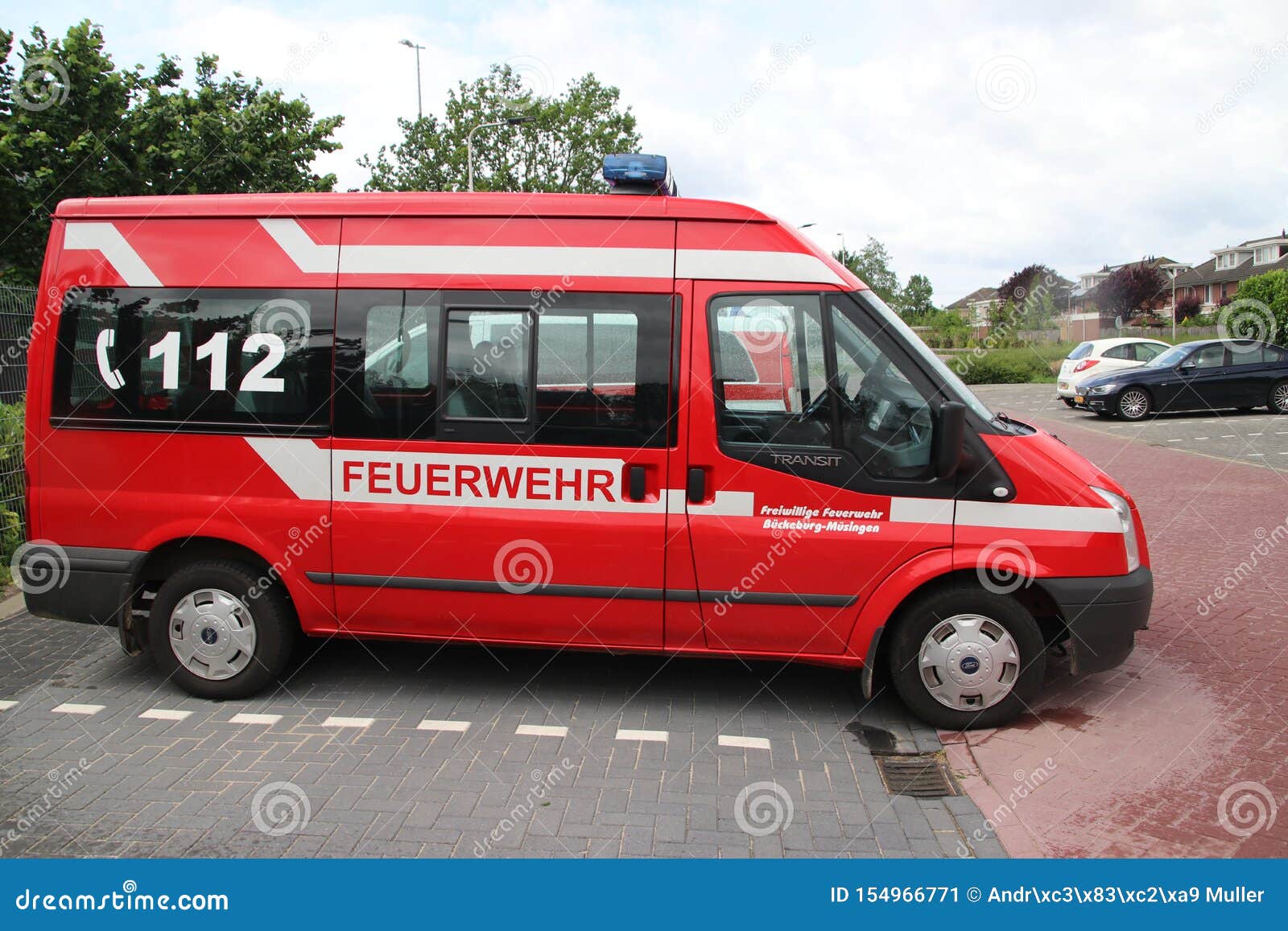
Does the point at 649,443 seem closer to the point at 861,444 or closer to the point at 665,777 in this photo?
the point at 861,444

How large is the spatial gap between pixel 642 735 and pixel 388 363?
2.24m

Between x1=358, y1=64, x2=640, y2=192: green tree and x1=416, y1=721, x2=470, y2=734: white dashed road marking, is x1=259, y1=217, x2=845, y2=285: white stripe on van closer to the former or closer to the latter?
x1=416, y1=721, x2=470, y2=734: white dashed road marking

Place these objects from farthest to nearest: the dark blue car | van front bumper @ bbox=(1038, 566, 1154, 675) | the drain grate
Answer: the dark blue car, van front bumper @ bbox=(1038, 566, 1154, 675), the drain grate

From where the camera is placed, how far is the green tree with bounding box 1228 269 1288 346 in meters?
27.2

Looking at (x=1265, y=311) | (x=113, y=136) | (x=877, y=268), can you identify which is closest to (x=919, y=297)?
(x=877, y=268)

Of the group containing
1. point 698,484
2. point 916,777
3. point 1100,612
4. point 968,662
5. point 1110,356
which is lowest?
point 916,777

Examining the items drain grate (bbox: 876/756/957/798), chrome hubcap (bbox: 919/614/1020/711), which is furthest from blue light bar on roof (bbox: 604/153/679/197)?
drain grate (bbox: 876/756/957/798)

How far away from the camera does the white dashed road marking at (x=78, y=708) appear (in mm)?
4824

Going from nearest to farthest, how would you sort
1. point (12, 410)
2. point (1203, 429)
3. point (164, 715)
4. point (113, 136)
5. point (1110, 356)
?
point (164, 715) → point (12, 410) → point (113, 136) → point (1203, 429) → point (1110, 356)

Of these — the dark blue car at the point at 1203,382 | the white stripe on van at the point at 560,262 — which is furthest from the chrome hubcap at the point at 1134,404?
the white stripe on van at the point at 560,262

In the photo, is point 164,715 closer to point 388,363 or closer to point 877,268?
point 388,363

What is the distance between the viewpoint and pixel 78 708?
4883mm

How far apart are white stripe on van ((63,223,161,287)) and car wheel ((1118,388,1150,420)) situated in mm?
20027
